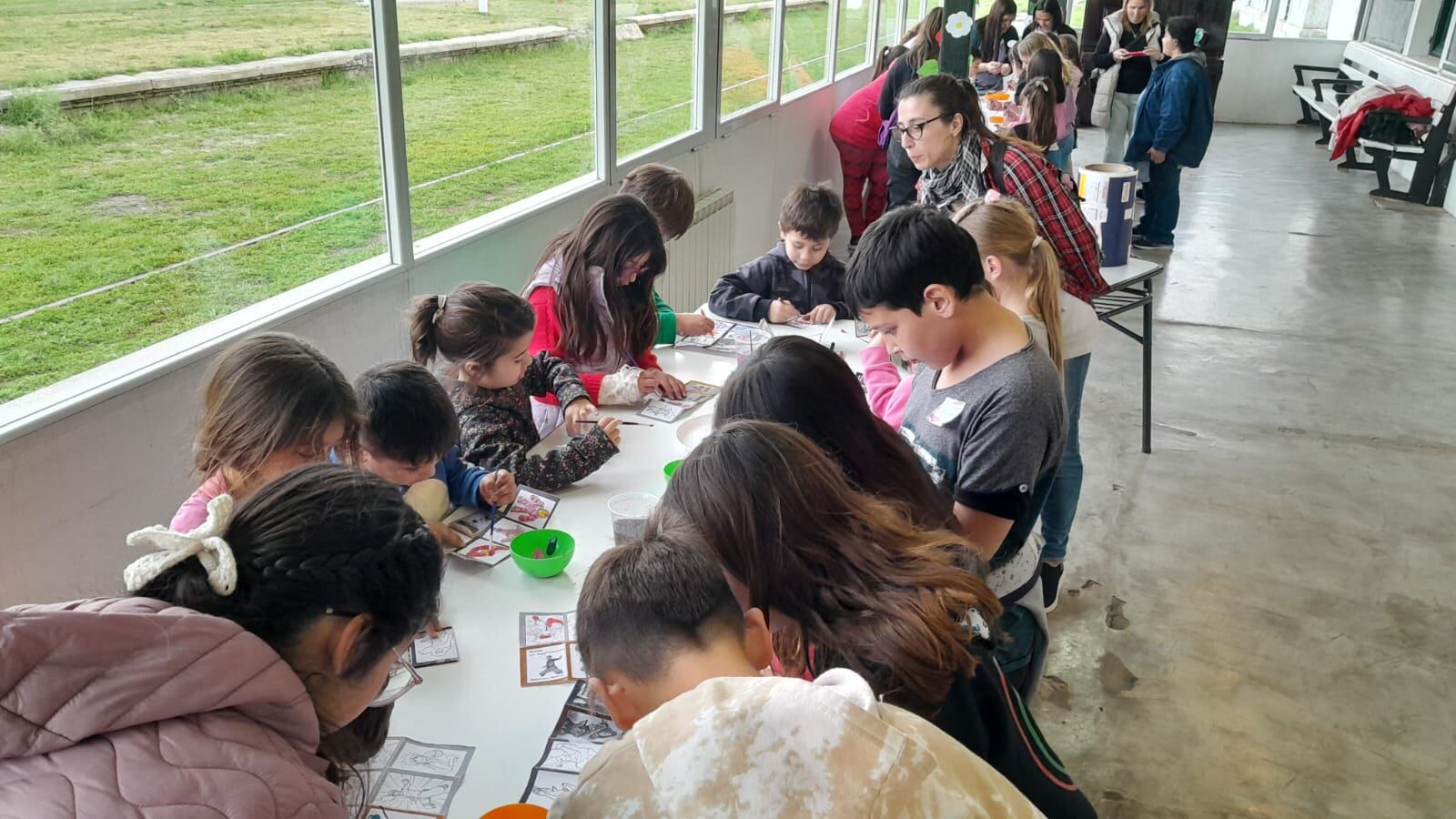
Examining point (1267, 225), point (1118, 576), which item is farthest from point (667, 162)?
point (1267, 225)

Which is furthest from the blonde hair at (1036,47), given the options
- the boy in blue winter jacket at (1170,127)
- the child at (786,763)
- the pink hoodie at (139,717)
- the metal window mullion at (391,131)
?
the pink hoodie at (139,717)

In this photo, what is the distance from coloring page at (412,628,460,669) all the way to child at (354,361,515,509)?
35 centimetres

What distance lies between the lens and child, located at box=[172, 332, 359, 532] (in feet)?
5.59

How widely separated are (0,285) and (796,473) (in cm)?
168

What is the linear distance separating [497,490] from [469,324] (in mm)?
427

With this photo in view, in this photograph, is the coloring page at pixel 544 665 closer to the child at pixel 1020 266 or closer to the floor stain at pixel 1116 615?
the child at pixel 1020 266

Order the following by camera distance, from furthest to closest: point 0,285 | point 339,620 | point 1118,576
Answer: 1. point 1118,576
2. point 0,285
3. point 339,620

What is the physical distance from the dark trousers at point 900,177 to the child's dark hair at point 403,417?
4.51 meters

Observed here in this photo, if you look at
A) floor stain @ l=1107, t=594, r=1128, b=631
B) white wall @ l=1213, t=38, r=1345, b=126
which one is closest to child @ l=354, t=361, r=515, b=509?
floor stain @ l=1107, t=594, r=1128, b=631

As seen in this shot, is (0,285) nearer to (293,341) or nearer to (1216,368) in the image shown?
(293,341)

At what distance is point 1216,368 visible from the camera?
527 cm

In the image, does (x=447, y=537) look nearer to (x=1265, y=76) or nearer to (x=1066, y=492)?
(x=1066, y=492)

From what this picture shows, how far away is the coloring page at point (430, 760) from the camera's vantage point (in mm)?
1375

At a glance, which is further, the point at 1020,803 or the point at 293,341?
the point at 293,341
